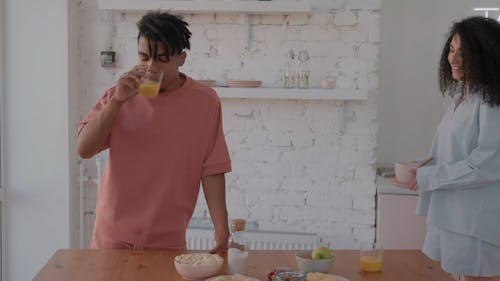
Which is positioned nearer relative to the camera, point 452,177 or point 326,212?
point 452,177

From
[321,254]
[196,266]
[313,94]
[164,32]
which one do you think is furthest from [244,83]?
[196,266]

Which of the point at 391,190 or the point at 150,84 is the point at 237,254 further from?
the point at 391,190

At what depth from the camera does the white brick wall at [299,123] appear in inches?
142

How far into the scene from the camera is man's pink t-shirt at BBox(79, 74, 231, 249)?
2.07 metres

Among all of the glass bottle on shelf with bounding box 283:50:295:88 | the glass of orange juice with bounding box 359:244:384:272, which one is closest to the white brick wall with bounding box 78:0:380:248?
the glass bottle on shelf with bounding box 283:50:295:88

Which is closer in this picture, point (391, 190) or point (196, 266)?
point (196, 266)

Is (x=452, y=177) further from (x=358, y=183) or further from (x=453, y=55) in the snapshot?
(x=358, y=183)

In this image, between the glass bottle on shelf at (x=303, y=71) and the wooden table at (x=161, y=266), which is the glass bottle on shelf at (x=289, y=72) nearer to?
the glass bottle on shelf at (x=303, y=71)

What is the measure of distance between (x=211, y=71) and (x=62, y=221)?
3.99 ft

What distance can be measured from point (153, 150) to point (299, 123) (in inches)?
67.2

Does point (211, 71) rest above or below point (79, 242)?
above

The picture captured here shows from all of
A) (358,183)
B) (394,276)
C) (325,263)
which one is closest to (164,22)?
(325,263)

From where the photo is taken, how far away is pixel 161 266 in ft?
6.49

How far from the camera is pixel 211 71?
→ 3.70 metres
